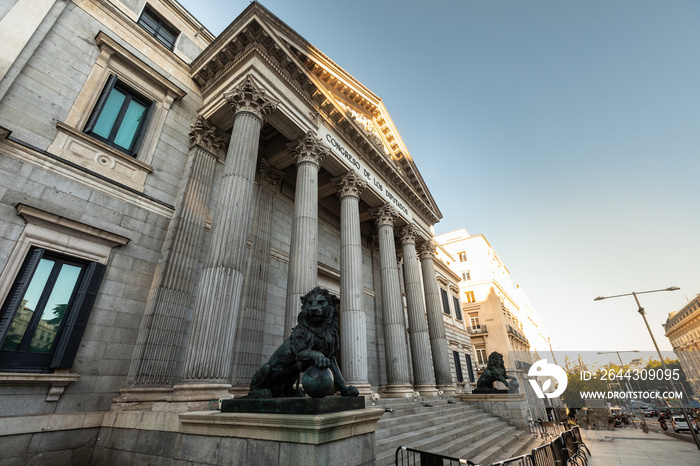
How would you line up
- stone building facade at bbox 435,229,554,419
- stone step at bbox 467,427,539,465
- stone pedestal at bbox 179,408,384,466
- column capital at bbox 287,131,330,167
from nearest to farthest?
stone pedestal at bbox 179,408,384,466, stone step at bbox 467,427,539,465, column capital at bbox 287,131,330,167, stone building facade at bbox 435,229,554,419

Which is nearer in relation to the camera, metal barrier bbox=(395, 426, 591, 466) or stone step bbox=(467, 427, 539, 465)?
metal barrier bbox=(395, 426, 591, 466)

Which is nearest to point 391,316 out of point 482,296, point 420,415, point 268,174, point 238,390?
point 420,415

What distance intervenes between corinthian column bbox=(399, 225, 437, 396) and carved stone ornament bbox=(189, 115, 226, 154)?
10.6 metres

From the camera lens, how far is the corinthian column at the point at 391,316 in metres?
12.4

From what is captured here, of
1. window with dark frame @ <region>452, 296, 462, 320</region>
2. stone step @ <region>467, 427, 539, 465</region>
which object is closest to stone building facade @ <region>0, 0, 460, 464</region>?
A: stone step @ <region>467, 427, 539, 465</region>

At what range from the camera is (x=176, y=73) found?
10750mm

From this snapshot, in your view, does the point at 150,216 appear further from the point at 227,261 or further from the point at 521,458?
the point at 521,458

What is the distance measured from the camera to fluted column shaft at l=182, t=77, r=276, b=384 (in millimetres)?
6594

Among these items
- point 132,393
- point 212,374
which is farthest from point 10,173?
point 212,374

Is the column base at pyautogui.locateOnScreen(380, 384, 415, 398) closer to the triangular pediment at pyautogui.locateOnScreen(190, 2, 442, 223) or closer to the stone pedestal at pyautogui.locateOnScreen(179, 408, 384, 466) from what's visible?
the stone pedestal at pyautogui.locateOnScreen(179, 408, 384, 466)

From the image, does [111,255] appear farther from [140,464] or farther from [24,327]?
[140,464]

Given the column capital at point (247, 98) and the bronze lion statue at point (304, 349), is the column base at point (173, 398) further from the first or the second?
the column capital at point (247, 98)

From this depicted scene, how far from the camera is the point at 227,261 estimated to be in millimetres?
7395

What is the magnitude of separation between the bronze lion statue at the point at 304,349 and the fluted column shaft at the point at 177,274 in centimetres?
→ 455
